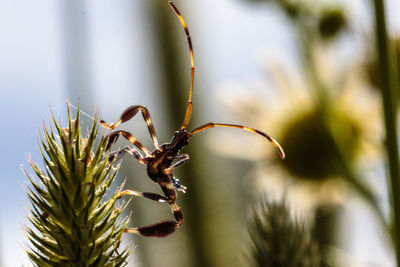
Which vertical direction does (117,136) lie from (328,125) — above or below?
above

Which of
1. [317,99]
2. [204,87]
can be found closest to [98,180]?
[317,99]

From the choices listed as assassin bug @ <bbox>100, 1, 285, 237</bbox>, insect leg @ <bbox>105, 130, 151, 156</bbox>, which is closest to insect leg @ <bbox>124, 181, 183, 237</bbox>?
assassin bug @ <bbox>100, 1, 285, 237</bbox>

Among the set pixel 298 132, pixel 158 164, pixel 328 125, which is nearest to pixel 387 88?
pixel 158 164

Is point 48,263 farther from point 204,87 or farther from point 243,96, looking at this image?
point 204,87

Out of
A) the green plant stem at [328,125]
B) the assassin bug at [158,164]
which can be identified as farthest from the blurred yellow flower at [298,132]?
the assassin bug at [158,164]

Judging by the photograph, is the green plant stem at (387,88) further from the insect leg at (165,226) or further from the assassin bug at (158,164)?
the insect leg at (165,226)

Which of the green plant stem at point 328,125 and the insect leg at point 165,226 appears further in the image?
the green plant stem at point 328,125

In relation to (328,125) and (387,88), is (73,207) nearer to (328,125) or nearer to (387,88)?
(387,88)

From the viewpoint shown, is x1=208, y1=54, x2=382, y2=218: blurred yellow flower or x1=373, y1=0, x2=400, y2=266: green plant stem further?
x1=208, y1=54, x2=382, y2=218: blurred yellow flower

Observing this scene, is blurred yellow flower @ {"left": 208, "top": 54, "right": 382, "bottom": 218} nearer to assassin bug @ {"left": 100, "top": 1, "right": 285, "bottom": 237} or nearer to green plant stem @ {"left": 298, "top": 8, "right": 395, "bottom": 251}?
green plant stem @ {"left": 298, "top": 8, "right": 395, "bottom": 251}

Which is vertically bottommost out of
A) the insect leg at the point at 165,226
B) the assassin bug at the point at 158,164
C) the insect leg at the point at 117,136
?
the insect leg at the point at 165,226

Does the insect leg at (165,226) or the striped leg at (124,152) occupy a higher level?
the striped leg at (124,152)
